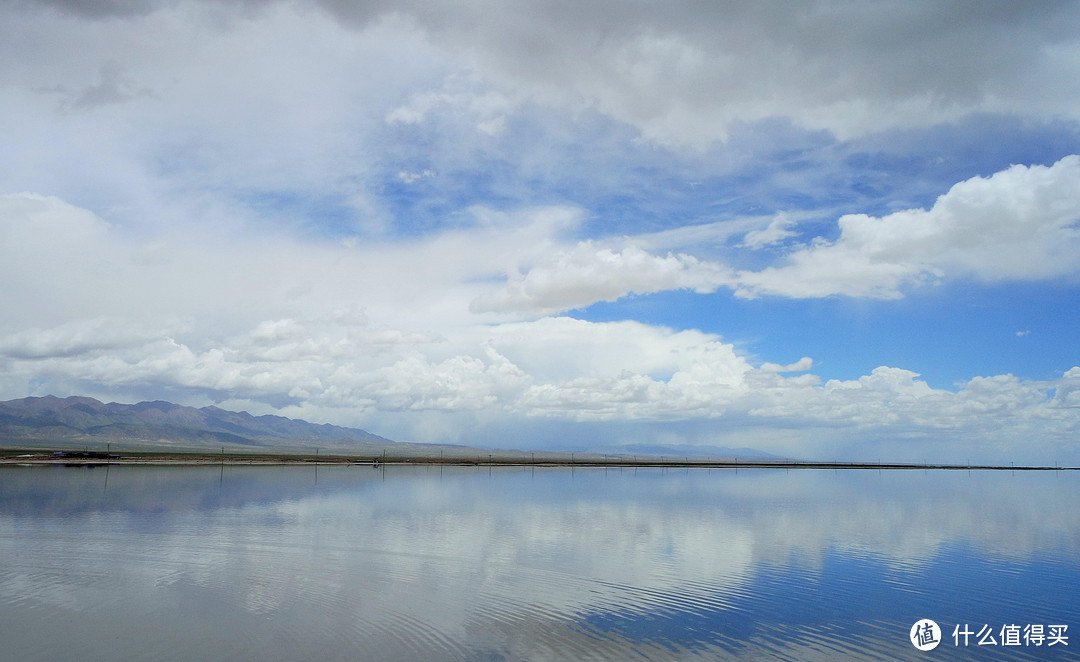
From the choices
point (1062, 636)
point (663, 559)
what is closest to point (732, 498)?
point (663, 559)

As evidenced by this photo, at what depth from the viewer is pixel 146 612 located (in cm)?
2030

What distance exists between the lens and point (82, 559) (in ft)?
90.0

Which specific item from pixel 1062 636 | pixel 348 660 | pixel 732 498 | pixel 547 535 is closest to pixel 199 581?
pixel 348 660

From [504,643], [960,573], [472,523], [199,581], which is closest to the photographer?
[504,643]

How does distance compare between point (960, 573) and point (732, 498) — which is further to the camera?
point (732, 498)

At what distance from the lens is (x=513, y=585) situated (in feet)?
82.4

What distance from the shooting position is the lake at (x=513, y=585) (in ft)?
60.1

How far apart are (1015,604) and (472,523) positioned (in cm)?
2844

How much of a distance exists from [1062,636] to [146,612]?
28.4 metres

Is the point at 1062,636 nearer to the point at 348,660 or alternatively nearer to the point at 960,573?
the point at 960,573

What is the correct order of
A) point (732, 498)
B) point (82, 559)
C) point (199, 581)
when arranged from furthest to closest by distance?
point (732, 498)
point (82, 559)
point (199, 581)

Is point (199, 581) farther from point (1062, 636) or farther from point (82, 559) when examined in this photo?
point (1062, 636)

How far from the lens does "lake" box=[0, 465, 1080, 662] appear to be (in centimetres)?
1831

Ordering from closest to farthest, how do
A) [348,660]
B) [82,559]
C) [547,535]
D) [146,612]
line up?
[348,660] < [146,612] < [82,559] < [547,535]
